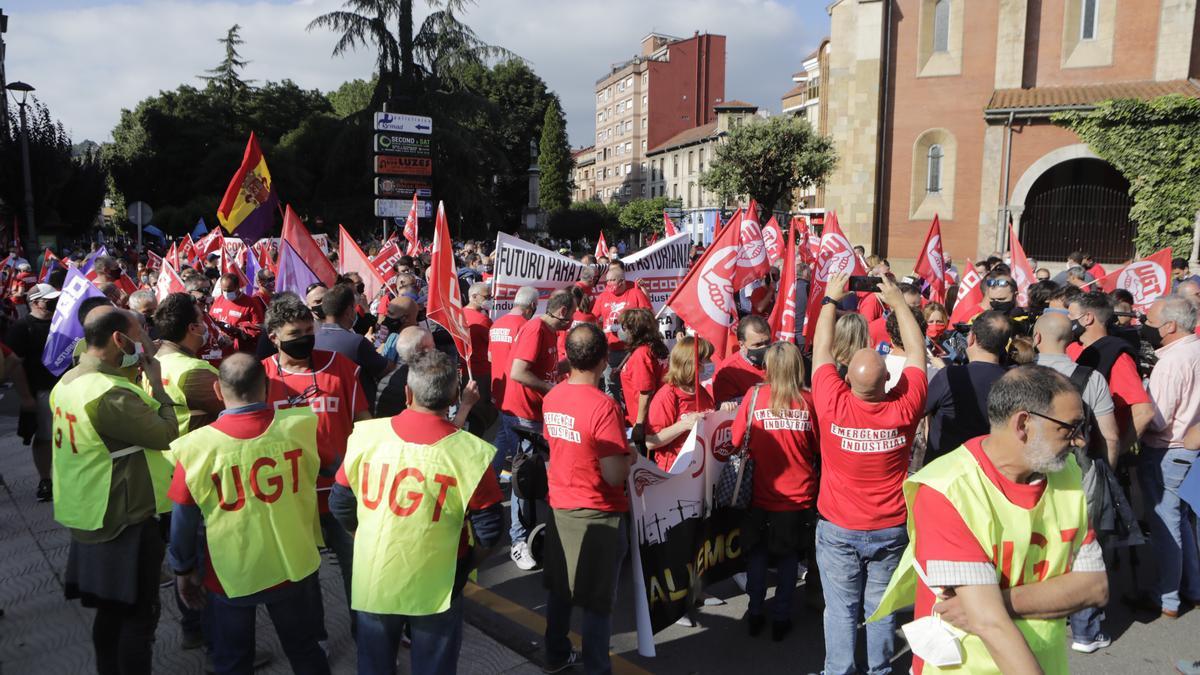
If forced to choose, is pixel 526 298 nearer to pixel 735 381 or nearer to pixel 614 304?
pixel 735 381

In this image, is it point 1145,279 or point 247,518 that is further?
point 1145,279

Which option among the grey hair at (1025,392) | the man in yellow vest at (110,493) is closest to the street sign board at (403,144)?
the man in yellow vest at (110,493)

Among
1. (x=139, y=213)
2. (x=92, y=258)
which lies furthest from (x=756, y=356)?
(x=139, y=213)

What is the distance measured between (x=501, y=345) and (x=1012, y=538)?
15.7 ft

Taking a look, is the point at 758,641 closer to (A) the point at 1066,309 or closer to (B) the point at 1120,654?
(B) the point at 1120,654

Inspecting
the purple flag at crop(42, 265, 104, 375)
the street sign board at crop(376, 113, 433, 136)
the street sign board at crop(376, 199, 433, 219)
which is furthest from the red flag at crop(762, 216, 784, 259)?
the street sign board at crop(376, 113, 433, 136)

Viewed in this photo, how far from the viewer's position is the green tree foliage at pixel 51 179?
87.8ft

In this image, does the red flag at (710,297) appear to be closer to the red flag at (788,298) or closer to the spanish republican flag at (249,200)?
the red flag at (788,298)

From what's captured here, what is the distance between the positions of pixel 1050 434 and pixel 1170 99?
80.0 ft

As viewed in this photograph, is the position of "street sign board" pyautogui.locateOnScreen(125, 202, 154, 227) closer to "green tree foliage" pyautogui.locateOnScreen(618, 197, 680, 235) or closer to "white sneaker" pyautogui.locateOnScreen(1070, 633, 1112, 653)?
"white sneaker" pyautogui.locateOnScreen(1070, 633, 1112, 653)

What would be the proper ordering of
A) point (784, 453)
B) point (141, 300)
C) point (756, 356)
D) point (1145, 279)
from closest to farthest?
point (784, 453), point (756, 356), point (141, 300), point (1145, 279)

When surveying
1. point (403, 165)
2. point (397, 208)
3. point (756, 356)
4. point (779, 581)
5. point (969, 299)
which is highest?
point (403, 165)

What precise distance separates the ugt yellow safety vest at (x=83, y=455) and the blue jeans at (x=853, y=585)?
3.21 metres

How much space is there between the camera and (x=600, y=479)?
3.88 meters
